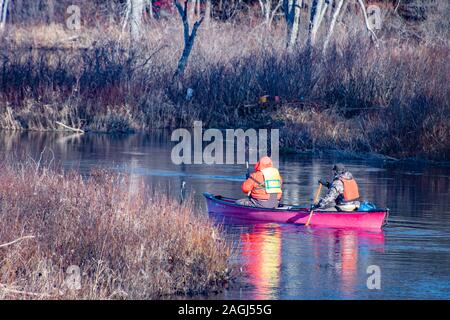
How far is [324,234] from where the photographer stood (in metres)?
16.5

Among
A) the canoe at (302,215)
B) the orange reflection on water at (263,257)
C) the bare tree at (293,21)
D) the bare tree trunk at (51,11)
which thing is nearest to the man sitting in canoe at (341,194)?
the canoe at (302,215)

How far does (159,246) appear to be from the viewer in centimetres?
1238

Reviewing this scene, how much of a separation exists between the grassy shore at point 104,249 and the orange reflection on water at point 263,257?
0.53 meters

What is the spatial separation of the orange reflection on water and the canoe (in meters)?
0.21

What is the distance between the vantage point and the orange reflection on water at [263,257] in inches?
496

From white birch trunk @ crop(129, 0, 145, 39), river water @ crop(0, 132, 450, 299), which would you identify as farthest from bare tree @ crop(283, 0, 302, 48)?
river water @ crop(0, 132, 450, 299)

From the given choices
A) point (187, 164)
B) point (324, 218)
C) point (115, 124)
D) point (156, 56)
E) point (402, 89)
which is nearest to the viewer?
point (324, 218)

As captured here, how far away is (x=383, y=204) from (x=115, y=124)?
13.8 meters

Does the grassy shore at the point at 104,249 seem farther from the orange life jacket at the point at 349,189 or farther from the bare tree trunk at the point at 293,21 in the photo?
the bare tree trunk at the point at 293,21

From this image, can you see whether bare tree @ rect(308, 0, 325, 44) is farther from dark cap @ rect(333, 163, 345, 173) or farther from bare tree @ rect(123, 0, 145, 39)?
dark cap @ rect(333, 163, 345, 173)

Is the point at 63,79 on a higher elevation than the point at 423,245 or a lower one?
higher

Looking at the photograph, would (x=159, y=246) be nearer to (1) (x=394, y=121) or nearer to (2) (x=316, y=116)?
(1) (x=394, y=121)

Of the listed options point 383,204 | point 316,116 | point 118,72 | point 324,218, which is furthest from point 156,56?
point 324,218

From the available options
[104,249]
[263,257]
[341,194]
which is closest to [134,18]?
[341,194]
